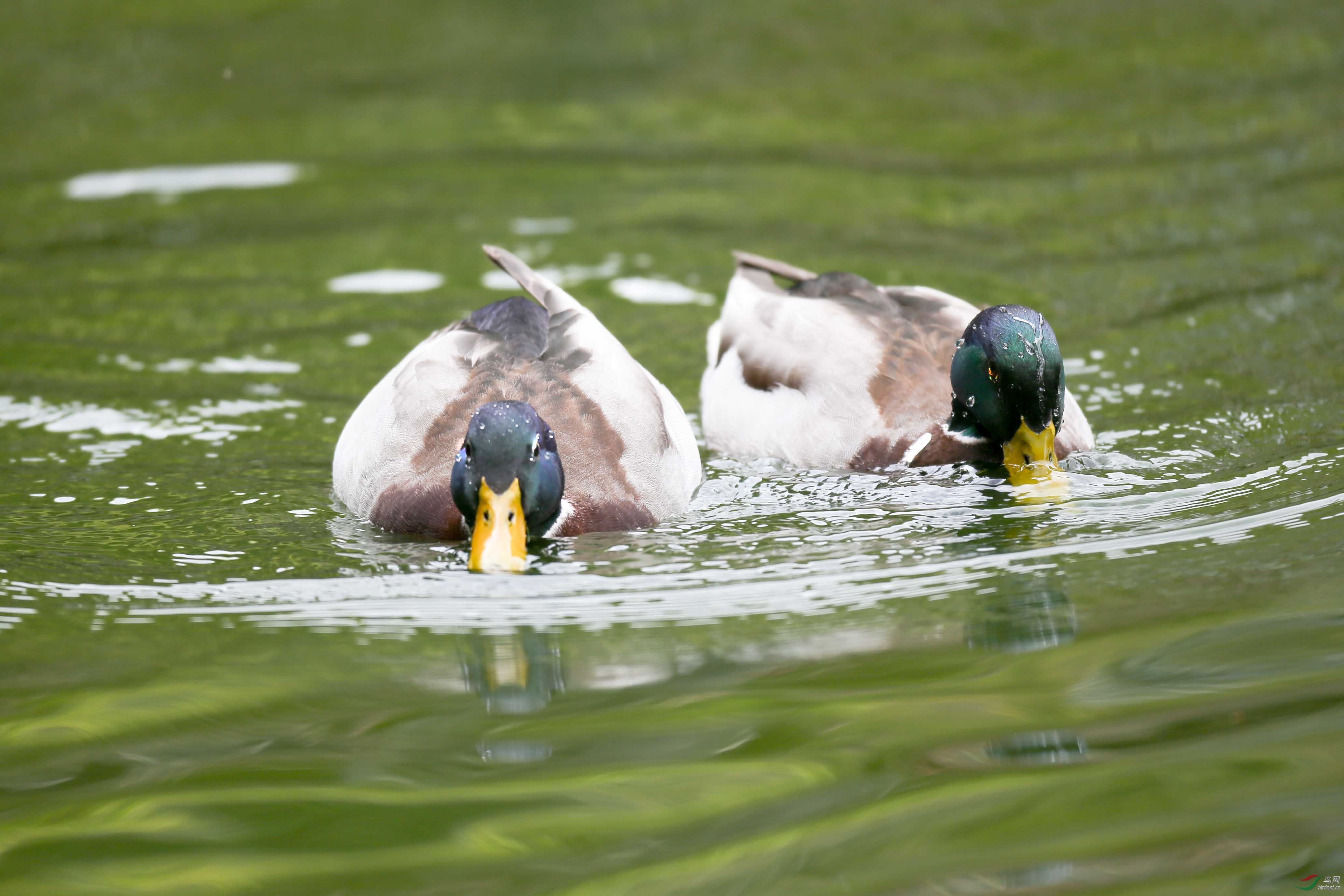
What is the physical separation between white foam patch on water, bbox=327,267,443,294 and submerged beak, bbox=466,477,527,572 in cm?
455

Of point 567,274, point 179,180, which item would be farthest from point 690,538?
point 179,180

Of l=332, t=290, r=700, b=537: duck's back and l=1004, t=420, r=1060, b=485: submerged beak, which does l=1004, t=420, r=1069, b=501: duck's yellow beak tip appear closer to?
l=1004, t=420, r=1060, b=485: submerged beak

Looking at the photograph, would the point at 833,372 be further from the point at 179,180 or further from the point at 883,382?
the point at 179,180

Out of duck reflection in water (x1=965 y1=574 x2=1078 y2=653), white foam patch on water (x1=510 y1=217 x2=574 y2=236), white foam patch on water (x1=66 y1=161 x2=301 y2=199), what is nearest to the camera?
duck reflection in water (x1=965 y1=574 x2=1078 y2=653)

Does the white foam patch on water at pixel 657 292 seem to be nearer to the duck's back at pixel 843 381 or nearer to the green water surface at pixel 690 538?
the green water surface at pixel 690 538

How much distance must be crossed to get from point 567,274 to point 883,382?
3.44 meters

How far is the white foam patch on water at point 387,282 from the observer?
9.68m

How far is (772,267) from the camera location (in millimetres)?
8141

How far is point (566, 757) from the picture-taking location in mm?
3881

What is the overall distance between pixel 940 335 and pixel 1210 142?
5.81m

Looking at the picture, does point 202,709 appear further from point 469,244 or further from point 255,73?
point 255,73

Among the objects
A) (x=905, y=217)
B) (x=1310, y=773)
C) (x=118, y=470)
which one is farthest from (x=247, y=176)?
(x=1310, y=773)

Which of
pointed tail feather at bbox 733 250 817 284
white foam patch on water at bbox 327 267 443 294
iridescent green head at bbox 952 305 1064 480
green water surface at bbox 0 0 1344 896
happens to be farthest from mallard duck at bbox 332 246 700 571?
white foam patch on water at bbox 327 267 443 294

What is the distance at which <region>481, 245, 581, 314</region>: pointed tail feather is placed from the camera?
699 centimetres
